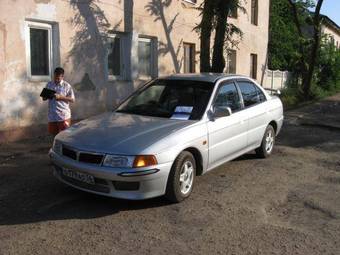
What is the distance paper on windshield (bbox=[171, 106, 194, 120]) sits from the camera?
249 inches

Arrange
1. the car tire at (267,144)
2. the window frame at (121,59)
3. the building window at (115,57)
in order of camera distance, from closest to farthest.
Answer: the car tire at (267,144) → the window frame at (121,59) → the building window at (115,57)

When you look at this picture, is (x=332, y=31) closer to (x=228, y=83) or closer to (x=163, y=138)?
(x=228, y=83)

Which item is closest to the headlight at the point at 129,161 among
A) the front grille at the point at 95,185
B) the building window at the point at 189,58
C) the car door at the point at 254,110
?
the front grille at the point at 95,185

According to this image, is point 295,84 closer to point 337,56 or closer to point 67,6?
point 337,56

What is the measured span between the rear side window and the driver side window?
26cm

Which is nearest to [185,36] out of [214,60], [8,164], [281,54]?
[214,60]

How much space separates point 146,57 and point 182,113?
7.64m

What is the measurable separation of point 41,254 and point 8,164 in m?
3.81

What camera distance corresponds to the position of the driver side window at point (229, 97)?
6.83 meters

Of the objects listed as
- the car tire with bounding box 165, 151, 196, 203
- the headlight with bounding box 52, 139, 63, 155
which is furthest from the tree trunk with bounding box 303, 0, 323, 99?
the headlight with bounding box 52, 139, 63, 155

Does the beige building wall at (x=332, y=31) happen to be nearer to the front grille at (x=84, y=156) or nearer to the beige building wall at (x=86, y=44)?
the beige building wall at (x=86, y=44)

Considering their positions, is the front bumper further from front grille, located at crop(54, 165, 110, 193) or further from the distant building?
the distant building

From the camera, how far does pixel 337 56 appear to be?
31125 millimetres

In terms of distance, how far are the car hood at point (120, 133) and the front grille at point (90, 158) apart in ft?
0.20
